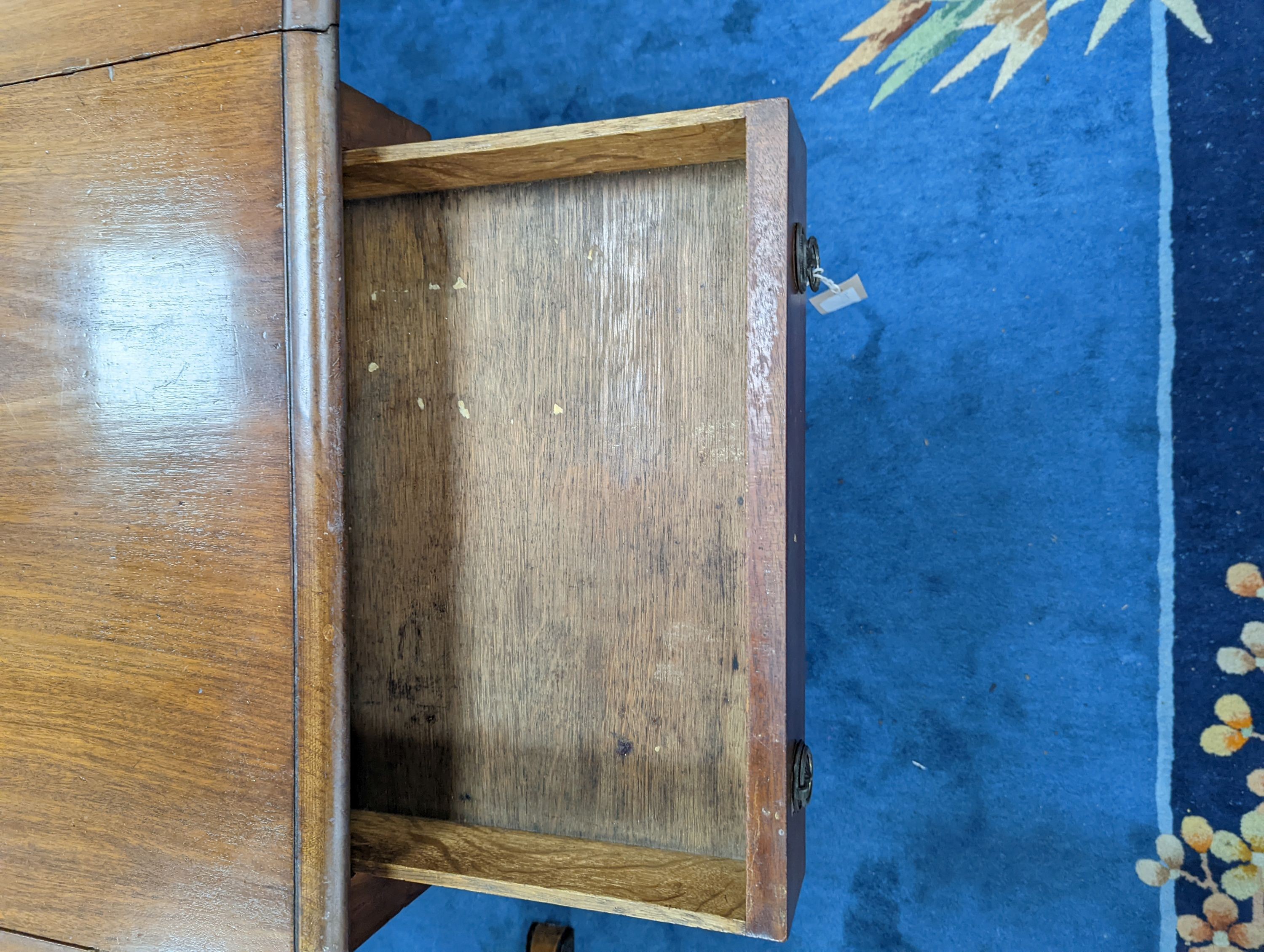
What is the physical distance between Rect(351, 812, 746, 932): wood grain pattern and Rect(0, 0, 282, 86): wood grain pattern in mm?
749

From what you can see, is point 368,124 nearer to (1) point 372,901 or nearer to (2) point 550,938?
(1) point 372,901

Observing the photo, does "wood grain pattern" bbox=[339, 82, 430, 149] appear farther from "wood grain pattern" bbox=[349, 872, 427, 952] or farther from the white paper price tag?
"wood grain pattern" bbox=[349, 872, 427, 952]

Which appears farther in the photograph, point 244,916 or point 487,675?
point 487,675

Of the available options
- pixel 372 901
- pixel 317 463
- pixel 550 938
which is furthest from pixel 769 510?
pixel 550 938

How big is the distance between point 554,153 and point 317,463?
0.37 meters

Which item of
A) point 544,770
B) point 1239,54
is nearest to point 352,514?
point 544,770

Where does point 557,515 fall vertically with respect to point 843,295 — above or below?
below

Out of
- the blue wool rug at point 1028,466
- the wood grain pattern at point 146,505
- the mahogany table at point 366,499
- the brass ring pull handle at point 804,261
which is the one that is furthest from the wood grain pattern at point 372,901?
the brass ring pull handle at point 804,261

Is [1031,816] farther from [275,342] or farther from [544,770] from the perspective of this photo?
[275,342]

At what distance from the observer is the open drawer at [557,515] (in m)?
0.77

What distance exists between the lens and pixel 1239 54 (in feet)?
3.06

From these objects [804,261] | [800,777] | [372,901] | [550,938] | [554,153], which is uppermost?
[554,153]

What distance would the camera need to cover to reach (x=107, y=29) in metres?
0.69

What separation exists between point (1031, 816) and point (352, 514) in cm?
90
